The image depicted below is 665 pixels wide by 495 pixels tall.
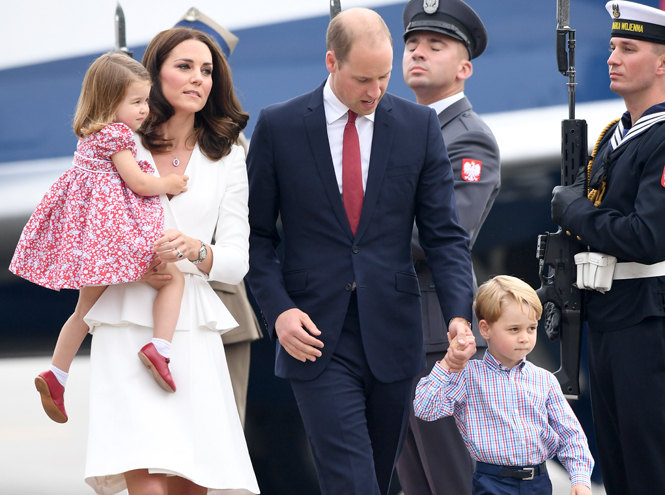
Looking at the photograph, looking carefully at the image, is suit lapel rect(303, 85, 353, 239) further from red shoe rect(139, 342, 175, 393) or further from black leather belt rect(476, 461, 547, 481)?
black leather belt rect(476, 461, 547, 481)

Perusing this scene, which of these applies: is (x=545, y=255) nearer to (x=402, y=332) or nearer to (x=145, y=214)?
(x=402, y=332)

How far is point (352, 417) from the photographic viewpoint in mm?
2441

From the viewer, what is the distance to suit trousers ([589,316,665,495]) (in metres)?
2.84

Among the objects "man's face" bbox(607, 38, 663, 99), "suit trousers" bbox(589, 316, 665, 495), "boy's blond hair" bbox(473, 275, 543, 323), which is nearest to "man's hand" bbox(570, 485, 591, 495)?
"boy's blond hair" bbox(473, 275, 543, 323)

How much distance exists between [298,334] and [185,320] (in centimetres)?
29

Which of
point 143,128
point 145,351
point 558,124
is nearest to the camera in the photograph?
point 145,351

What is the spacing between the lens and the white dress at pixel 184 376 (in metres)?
2.26

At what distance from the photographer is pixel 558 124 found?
3814 millimetres

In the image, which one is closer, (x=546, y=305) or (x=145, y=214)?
(x=145, y=214)

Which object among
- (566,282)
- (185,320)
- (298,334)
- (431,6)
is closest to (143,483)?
(185,320)

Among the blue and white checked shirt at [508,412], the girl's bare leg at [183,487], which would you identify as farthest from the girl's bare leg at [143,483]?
the blue and white checked shirt at [508,412]

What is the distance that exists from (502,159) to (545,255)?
0.81m


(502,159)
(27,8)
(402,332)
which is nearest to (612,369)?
(402,332)

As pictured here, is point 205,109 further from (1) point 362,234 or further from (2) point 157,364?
(2) point 157,364
